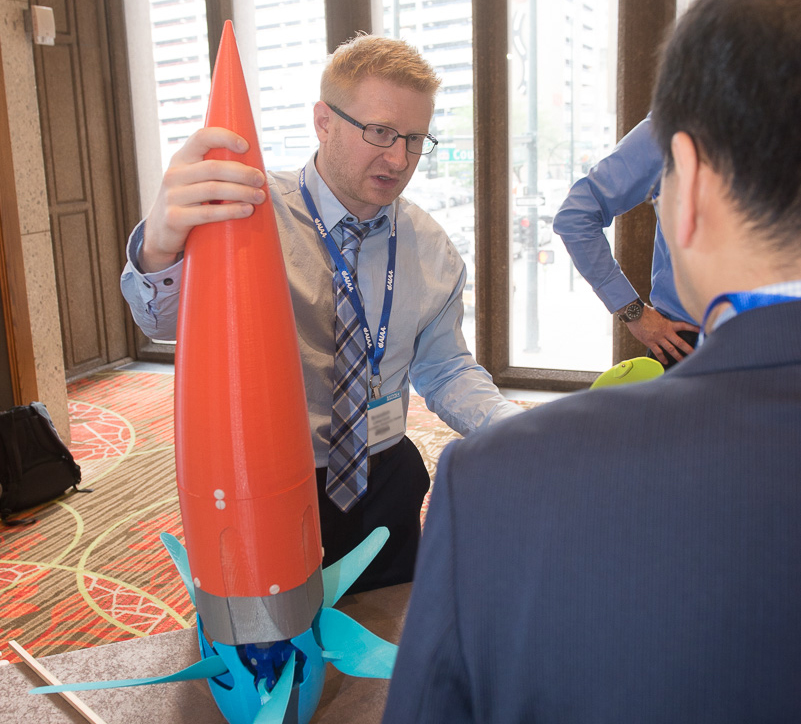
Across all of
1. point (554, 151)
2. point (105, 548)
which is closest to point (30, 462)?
point (105, 548)

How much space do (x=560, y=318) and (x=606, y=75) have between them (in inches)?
53.3

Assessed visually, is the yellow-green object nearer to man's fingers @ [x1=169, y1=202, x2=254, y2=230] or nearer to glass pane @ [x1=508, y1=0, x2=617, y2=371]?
man's fingers @ [x1=169, y1=202, x2=254, y2=230]

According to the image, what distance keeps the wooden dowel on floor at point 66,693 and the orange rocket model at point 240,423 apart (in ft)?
0.68

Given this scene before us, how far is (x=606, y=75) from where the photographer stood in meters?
4.29

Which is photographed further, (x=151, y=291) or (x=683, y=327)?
(x=683, y=327)

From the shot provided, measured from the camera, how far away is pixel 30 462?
3287mm

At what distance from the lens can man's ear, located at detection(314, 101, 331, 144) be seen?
1.63m

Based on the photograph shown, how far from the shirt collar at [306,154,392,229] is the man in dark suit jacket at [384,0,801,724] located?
107 centimetres

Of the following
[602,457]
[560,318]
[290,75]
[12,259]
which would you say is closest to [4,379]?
[12,259]

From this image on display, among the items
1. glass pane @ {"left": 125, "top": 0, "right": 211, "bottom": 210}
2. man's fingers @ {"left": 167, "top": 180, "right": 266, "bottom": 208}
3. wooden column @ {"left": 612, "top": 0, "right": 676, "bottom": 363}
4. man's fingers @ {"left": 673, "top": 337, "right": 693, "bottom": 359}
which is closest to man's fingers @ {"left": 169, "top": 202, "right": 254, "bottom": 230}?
man's fingers @ {"left": 167, "top": 180, "right": 266, "bottom": 208}

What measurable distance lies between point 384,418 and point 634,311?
3.16ft

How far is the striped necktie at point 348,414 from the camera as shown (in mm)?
1448

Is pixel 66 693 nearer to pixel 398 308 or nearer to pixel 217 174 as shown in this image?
pixel 217 174

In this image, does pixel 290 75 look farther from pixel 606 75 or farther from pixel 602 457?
pixel 602 457
